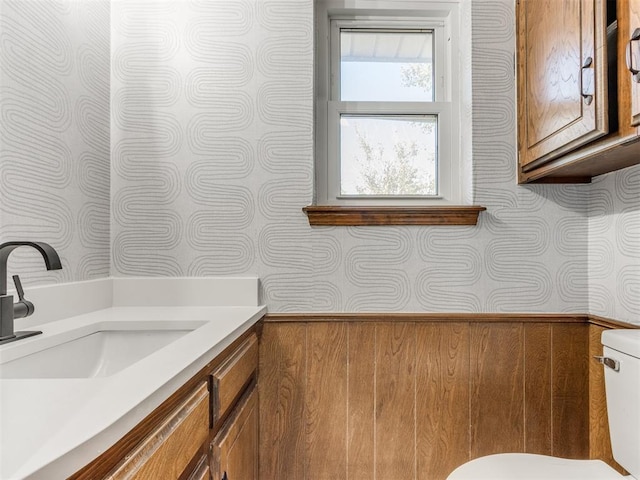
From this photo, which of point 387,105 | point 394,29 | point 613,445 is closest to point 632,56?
point 387,105

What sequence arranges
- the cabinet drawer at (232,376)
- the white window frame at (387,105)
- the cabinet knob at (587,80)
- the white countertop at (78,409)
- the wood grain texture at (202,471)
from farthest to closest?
the white window frame at (387,105), the cabinet knob at (587,80), the cabinet drawer at (232,376), the wood grain texture at (202,471), the white countertop at (78,409)

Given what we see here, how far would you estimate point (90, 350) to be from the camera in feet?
3.54

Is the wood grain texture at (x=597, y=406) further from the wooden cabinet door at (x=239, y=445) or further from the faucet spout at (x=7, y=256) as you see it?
the faucet spout at (x=7, y=256)

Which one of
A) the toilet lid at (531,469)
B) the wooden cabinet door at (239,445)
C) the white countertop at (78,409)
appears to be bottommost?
the toilet lid at (531,469)

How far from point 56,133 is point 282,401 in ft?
3.58

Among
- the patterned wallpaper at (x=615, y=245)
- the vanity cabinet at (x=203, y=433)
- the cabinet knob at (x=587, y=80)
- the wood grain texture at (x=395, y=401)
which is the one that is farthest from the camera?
the wood grain texture at (x=395, y=401)

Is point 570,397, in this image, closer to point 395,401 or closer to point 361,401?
point 395,401

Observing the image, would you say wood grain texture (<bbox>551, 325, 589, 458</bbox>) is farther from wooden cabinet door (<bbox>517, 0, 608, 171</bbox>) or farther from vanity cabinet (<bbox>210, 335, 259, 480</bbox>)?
vanity cabinet (<bbox>210, 335, 259, 480</bbox>)

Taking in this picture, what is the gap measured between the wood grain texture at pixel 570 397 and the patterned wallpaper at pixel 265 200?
0.47 ft

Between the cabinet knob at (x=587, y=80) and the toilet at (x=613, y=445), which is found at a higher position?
the cabinet knob at (x=587, y=80)

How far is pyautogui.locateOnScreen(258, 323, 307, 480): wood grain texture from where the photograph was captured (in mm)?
1421

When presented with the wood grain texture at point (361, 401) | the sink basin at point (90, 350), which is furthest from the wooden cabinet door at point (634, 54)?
the sink basin at point (90, 350)

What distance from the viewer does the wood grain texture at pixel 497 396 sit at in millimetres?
1416

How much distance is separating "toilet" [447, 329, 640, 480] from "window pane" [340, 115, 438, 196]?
0.78 m
